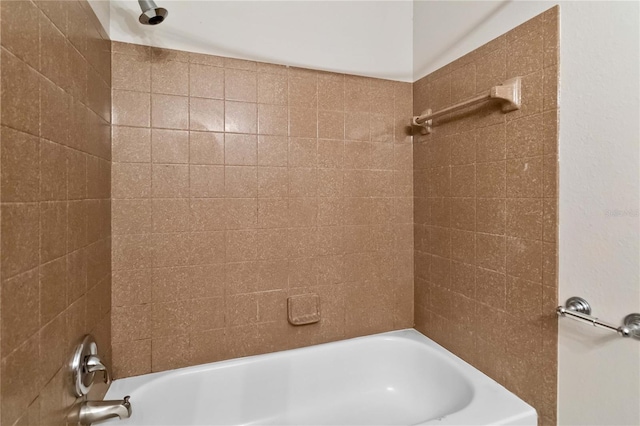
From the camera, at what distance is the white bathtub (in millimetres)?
1298

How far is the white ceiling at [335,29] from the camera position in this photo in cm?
134

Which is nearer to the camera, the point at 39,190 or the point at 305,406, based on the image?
the point at 39,190

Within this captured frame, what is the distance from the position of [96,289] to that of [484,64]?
1.81 m

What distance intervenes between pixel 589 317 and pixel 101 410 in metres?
1.61

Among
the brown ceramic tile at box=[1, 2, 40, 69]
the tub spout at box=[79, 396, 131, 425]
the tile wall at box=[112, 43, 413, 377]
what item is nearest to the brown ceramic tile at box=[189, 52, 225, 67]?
the tile wall at box=[112, 43, 413, 377]

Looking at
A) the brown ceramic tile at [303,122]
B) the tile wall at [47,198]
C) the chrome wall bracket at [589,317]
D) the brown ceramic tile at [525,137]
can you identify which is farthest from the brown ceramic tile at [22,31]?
the chrome wall bracket at [589,317]

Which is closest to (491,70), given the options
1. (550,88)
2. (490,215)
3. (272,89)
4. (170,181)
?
(550,88)

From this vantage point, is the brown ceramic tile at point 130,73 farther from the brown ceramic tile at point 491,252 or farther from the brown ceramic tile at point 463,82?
the brown ceramic tile at point 491,252

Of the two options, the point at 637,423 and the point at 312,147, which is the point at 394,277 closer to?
the point at 312,147

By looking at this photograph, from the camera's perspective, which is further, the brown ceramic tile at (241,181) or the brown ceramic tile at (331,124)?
the brown ceramic tile at (331,124)

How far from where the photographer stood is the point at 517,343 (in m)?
1.22

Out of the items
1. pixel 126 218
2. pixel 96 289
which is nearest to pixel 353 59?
pixel 126 218

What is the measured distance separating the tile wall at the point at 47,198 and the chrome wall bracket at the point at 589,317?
4.86ft

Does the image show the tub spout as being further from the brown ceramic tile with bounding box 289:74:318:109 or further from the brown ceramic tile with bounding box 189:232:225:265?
the brown ceramic tile with bounding box 289:74:318:109
